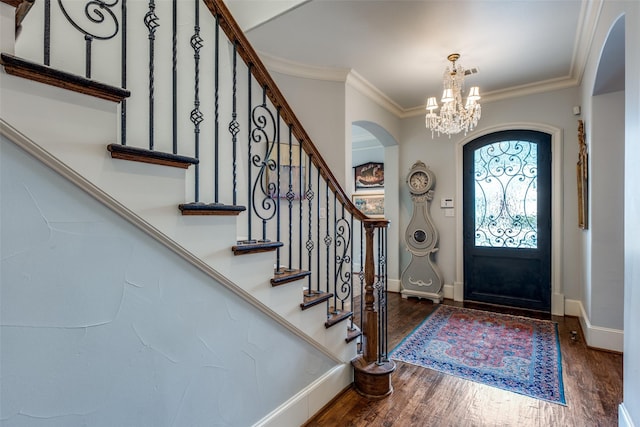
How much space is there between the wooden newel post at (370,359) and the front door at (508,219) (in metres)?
2.75

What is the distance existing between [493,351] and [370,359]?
53.8 inches

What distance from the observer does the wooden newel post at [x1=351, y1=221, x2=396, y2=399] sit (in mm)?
2109

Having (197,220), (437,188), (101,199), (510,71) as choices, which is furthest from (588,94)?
(101,199)

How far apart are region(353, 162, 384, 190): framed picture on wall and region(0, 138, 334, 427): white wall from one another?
5346 millimetres

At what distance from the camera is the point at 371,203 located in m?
6.51

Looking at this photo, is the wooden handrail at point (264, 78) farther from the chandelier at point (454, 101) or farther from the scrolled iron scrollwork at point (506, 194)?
the scrolled iron scrollwork at point (506, 194)

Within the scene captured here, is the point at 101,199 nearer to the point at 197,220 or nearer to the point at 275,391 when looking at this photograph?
the point at 197,220

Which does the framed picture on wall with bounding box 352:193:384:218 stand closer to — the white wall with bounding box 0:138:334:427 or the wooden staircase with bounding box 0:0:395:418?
the wooden staircase with bounding box 0:0:395:418

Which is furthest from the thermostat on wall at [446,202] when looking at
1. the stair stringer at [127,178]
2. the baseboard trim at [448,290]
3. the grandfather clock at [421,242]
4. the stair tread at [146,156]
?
the stair tread at [146,156]

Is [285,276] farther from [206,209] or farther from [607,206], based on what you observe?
[607,206]

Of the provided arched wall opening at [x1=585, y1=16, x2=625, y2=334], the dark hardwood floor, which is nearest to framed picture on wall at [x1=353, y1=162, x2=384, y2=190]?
arched wall opening at [x1=585, y1=16, x2=625, y2=334]

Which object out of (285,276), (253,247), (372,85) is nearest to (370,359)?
(285,276)

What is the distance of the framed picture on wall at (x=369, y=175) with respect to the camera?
254 inches

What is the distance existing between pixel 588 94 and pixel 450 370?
2.96 m
